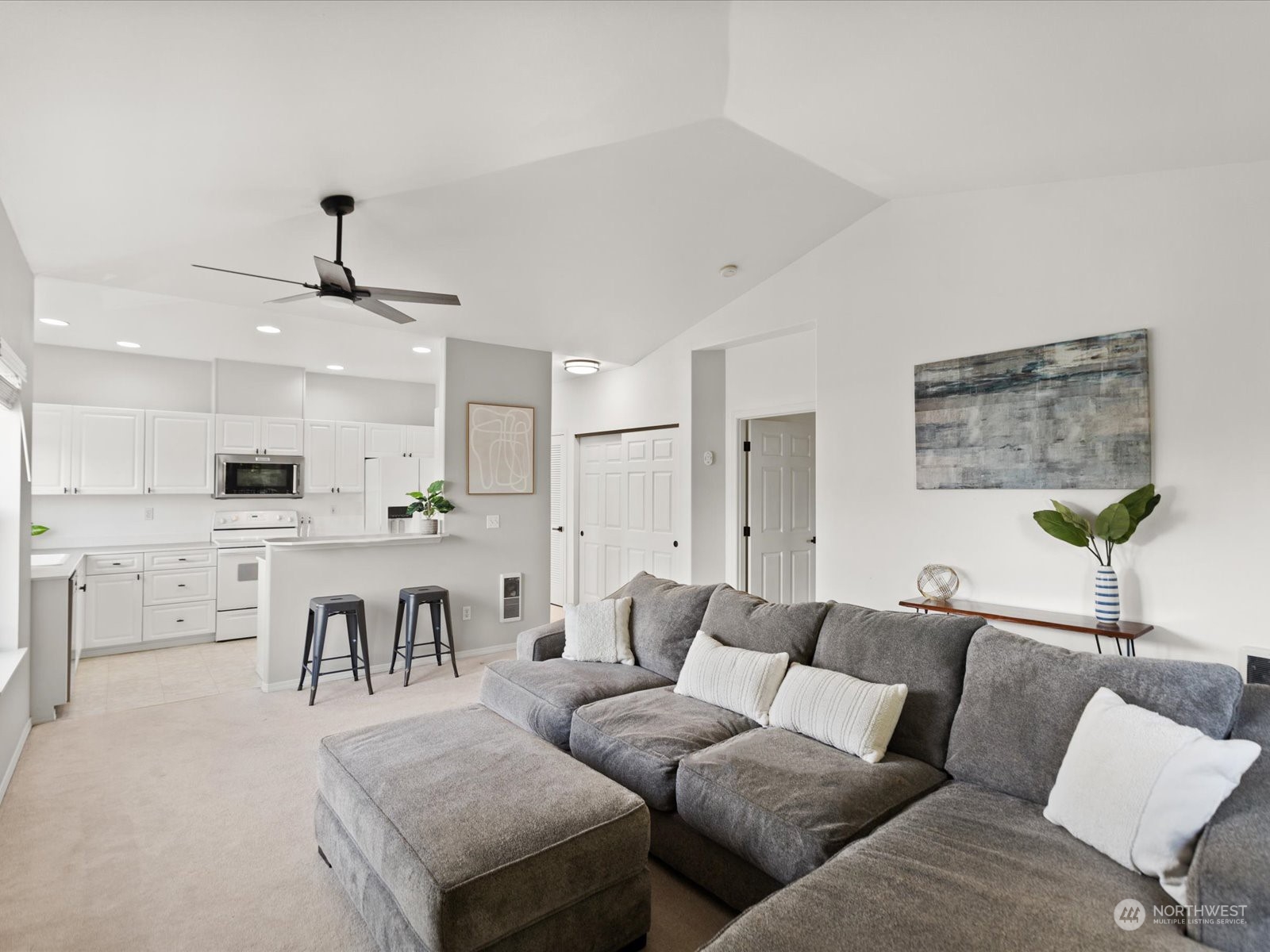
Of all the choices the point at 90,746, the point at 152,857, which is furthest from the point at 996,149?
the point at 90,746

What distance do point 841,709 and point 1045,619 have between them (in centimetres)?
161

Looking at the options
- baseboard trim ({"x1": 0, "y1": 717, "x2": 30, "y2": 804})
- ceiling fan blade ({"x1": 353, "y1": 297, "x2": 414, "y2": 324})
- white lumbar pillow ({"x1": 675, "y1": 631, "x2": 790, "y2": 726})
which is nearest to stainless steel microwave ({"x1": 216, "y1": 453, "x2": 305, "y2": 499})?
baseboard trim ({"x1": 0, "y1": 717, "x2": 30, "y2": 804})

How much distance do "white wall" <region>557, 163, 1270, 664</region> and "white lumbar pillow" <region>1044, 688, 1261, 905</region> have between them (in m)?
1.73

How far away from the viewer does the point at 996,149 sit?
3.02m

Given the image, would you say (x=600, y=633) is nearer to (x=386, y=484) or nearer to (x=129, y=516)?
(x=386, y=484)

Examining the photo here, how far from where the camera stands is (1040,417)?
342cm

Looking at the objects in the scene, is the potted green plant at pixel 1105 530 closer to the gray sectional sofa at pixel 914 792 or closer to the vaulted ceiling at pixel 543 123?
the gray sectional sofa at pixel 914 792

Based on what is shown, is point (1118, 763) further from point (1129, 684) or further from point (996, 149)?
point (996, 149)

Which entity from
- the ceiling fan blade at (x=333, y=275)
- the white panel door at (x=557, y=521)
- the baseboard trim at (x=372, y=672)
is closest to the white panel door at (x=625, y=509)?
the white panel door at (x=557, y=521)

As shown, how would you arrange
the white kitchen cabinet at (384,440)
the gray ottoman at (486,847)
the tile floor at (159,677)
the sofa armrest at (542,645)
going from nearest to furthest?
1. the gray ottoman at (486,847)
2. the sofa armrest at (542,645)
3. the tile floor at (159,677)
4. the white kitchen cabinet at (384,440)

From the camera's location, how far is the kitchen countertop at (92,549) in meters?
3.92

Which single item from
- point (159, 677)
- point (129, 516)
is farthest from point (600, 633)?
point (129, 516)

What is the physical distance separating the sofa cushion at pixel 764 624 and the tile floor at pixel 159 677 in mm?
3275

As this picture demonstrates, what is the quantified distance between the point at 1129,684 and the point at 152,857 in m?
3.26
